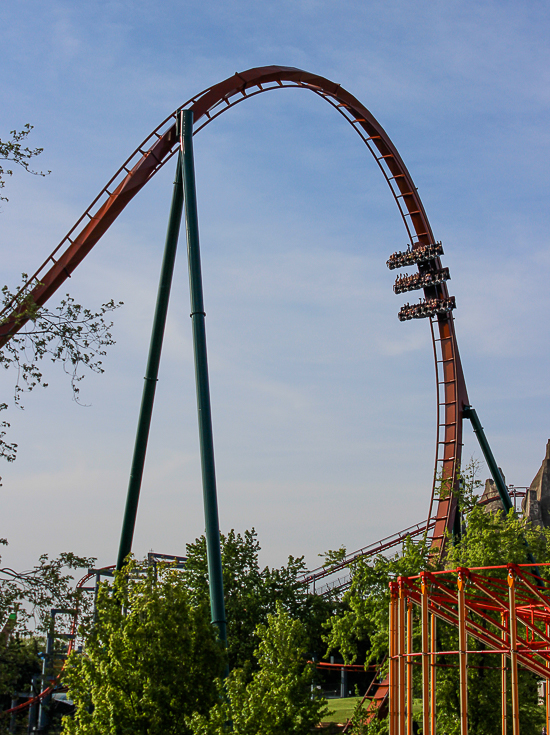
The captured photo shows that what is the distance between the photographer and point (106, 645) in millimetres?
14234

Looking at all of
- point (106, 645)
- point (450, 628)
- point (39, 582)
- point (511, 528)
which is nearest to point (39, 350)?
point (39, 582)

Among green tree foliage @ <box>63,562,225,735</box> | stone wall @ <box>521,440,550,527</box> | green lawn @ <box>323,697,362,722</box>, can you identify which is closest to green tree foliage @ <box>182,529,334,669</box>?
green lawn @ <box>323,697,362,722</box>

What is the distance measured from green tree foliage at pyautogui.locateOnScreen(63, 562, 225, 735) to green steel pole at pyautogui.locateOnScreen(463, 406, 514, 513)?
1574 centimetres

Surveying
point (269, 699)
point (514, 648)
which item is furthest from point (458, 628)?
point (269, 699)

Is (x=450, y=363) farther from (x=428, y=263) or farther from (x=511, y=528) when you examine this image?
(x=511, y=528)

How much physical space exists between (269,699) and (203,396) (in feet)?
17.8

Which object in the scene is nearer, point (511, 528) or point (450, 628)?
point (450, 628)

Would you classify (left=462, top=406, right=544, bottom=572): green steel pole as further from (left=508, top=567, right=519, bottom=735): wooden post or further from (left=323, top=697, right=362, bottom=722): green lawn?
(left=508, top=567, right=519, bottom=735): wooden post

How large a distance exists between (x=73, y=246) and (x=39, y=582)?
34.6 ft

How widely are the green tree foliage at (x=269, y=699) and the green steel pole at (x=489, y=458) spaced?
1306 cm

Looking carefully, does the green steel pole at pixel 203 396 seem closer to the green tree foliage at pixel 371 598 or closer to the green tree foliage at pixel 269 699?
the green tree foliage at pixel 269 699

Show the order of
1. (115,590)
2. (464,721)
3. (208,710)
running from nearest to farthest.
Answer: (464,721) → (208,710) → (115,590)

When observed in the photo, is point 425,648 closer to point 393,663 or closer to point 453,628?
point 393,663

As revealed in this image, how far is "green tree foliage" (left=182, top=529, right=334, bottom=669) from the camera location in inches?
1044
